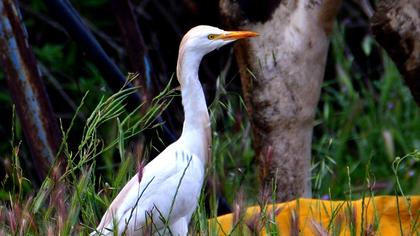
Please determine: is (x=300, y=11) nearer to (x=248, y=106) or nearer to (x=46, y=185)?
(x=248, y=106)

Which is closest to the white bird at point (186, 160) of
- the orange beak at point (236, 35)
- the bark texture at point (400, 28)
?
the orange beak at point (236, 35)

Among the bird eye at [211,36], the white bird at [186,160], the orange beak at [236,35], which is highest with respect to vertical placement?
the bird eye at [211,36]

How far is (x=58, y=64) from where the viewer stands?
19.0 ft

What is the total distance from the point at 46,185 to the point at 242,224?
486 mm

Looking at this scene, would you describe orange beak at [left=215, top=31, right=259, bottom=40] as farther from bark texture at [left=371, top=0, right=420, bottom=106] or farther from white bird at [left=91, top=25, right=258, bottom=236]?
bark texture at [left=371, top=0, right=420, bottom=106]

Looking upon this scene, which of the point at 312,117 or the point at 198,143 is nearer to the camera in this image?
the point at 198,143

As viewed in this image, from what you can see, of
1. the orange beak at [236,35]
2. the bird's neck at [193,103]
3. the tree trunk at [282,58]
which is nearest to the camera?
the orange beak at [236,35]

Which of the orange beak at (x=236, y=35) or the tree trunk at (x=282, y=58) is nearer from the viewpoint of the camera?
the orange beak at (x=236, y=35)

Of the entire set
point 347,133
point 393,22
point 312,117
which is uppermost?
point 393,22

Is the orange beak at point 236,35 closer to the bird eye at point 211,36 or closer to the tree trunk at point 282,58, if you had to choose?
the bird eye at point 211,36

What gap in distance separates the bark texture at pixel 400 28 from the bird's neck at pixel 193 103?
1.49ft

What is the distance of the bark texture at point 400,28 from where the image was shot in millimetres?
2922

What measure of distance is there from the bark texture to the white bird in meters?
0.34

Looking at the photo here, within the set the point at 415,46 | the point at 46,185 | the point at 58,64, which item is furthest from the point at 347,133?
the point at 46,185
